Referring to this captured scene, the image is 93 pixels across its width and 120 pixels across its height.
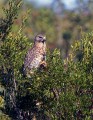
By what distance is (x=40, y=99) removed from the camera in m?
9.98

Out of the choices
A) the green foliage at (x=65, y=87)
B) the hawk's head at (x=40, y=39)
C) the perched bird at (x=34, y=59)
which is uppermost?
the hawk's head at (x=40, y=39)

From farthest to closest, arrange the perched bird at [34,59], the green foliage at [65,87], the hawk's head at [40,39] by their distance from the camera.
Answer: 1. the hawk's head at [40,39]
2. the perched bird at [34,59]
3. the green foliage at [65,87]

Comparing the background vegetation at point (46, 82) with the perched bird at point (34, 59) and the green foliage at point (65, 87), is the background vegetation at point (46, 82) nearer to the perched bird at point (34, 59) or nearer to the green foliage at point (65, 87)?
the green foliage at point (65, 87)

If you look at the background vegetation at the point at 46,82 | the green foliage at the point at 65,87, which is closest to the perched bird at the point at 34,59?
the background vegetation at the point at 46,82

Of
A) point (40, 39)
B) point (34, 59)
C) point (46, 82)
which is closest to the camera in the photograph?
point (46, 82)

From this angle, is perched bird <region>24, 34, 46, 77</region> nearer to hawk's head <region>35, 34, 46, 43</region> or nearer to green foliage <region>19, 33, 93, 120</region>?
green foliage <region>19, 33, 93, 120</region>

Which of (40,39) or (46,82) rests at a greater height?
(40,39)

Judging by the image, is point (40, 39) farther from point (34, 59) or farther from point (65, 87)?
point (65, 87)

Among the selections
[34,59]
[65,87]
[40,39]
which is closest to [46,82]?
[65,87]

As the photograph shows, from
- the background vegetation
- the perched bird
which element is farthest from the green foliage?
the perched bird

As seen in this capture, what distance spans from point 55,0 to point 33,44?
182ft

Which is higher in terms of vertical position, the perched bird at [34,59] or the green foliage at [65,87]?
the perched bird at [34,59]

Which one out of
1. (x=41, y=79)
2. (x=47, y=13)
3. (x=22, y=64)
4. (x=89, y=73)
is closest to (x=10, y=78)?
(x=22, y=64)

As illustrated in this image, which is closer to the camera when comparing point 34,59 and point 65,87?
point 65,87
